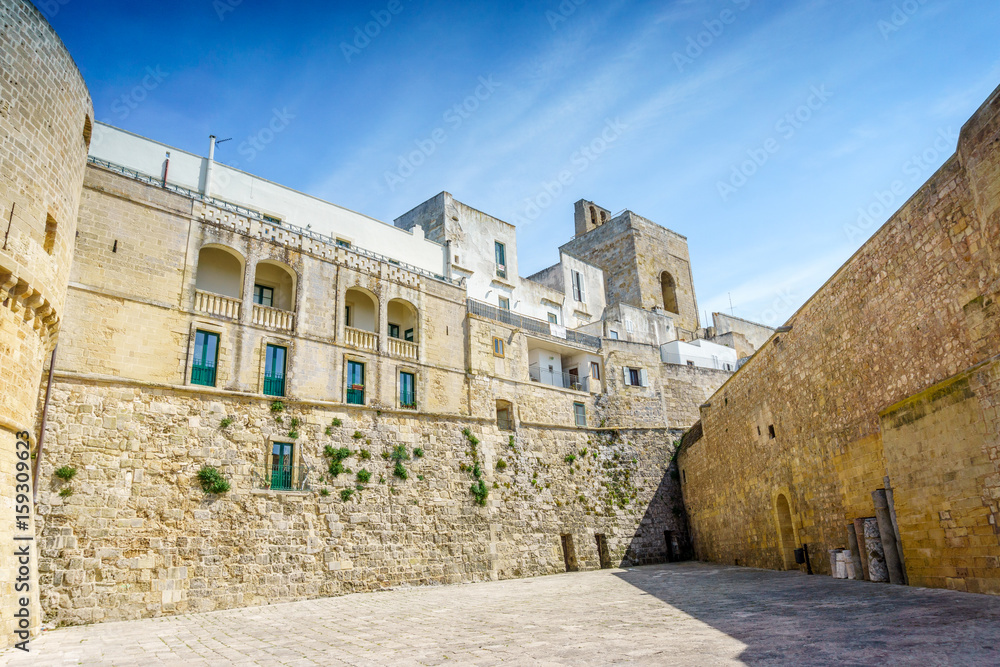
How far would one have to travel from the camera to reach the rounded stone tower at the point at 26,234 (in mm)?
10906

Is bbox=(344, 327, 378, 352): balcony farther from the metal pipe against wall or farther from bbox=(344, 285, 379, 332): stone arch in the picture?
the metal pipe against wall

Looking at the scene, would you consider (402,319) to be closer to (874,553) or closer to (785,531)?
(785,531)

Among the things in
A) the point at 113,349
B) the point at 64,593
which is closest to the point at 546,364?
the point at 113,349

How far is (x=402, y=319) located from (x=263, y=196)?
262 inches

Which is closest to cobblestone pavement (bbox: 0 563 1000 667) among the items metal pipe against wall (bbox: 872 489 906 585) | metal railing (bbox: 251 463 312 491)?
metal pipe against wall (bbox: 872 489 906 585)

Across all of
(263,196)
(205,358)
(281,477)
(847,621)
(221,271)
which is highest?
(263,196)

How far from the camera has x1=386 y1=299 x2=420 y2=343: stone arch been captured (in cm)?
2364

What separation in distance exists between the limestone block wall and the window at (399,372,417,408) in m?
0.53

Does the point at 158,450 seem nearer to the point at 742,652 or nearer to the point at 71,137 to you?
the point at 71,137

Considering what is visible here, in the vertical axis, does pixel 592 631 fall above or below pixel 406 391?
below

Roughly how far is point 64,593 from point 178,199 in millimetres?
10776

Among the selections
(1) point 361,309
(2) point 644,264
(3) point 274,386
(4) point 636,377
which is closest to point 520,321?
(4) point 636,377

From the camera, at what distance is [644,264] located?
42.9 metres

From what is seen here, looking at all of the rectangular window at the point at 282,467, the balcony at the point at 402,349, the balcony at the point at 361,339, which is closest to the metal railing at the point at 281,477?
the rectangular window at the point at 282,467
